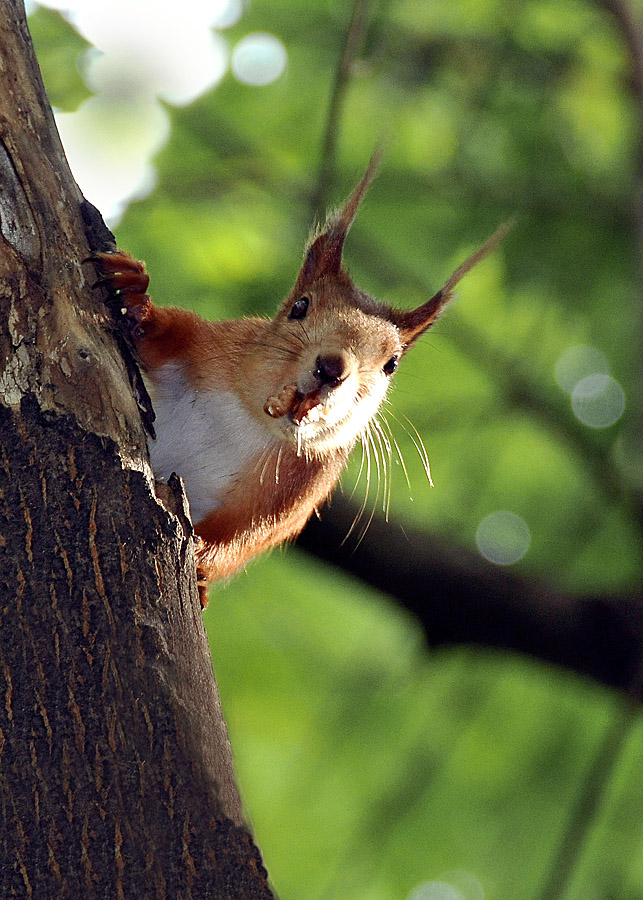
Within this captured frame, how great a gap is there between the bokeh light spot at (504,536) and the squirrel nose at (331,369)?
286 cm

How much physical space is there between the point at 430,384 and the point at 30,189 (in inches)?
145

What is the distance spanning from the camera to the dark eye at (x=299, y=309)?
350 cm

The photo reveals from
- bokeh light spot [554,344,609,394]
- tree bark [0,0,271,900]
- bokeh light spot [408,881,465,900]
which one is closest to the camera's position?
tree bark [0,0,271,900]

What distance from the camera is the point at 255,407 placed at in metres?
3.23

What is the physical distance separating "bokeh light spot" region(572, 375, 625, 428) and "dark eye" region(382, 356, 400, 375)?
2281 mm

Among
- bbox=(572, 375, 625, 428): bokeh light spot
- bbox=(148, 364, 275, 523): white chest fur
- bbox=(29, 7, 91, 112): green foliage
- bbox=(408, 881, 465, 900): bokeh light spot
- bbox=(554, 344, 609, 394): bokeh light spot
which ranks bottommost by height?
bbox=(408, 881, 465, 900): bokeh light spot

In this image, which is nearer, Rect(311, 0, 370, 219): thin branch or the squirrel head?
the squirrel head

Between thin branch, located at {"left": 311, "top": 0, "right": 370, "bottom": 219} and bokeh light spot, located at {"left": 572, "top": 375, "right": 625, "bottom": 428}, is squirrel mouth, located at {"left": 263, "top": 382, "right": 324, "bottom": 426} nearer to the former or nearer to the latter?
thin branch, located at {"left": 311, "top": 0, "right": 370, "bottom": 219}

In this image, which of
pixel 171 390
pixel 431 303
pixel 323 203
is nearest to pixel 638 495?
pixel 431 303

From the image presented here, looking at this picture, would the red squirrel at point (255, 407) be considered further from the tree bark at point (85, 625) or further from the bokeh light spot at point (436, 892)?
the bokeh light spot at point (436, 892)

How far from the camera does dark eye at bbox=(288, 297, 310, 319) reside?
3496 millimetres

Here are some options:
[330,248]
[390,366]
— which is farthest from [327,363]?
[330,248]

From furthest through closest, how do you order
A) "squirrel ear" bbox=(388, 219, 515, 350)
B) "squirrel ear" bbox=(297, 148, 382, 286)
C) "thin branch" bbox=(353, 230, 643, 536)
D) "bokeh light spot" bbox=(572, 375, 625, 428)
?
"bokeh light spot" bbox=(572, 375, 625, 428) < "thin branch" bbox=(353, 230, 643, 536) < "squirrel ear" bbox=(388, 219, 515, 350) < "squirrel ear" bbox=(297, 148, 382, 286)

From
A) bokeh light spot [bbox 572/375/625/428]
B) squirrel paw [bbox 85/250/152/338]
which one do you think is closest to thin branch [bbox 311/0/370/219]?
squirrel paw [bbox 85/250/152/338]
